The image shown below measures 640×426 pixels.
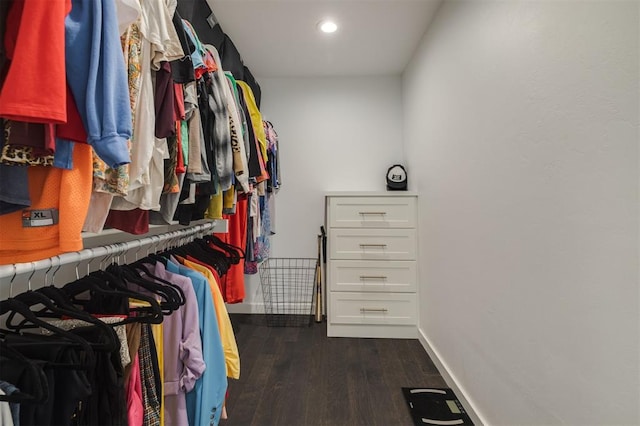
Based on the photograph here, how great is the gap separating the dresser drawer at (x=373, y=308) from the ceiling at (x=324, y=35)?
2.05 m

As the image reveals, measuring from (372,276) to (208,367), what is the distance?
1.71 meters

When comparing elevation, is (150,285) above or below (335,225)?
below

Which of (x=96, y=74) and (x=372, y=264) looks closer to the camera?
(x=96, y=74)

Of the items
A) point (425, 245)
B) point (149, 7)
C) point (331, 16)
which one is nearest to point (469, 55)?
point (331, 16)

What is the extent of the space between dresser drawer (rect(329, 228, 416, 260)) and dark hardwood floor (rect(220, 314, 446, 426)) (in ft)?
2.23

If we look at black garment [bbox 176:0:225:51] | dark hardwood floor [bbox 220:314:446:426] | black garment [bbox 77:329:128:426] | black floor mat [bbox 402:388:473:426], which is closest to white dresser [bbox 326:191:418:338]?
dark hardwood floor [bbox 220:314:446:426]

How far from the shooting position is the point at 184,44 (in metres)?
0.99

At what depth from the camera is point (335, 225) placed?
2578mm

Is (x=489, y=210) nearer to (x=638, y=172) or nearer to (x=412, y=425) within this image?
(x=638, y=172)

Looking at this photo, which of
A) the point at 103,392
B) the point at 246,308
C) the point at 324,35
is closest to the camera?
the point at 103,392

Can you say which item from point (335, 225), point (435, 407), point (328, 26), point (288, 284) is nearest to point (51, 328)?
point (435, 407)

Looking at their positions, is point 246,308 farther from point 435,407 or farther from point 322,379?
point 435,407

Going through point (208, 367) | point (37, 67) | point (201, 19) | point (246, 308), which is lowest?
point (246, 308)

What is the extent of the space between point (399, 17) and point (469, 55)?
0.83m
